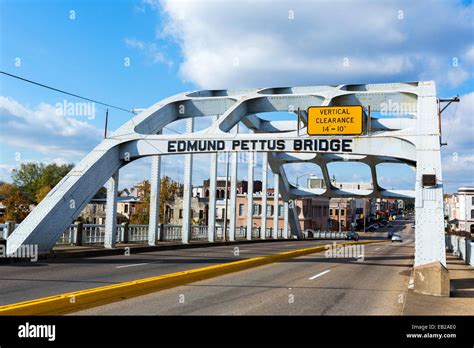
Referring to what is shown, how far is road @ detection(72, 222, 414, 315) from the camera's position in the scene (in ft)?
31.0

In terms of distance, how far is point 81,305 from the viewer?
362 inches

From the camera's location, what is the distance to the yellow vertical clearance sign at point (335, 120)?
764 inches

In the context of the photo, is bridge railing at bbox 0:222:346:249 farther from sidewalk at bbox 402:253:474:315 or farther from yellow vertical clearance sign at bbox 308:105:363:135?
sidewalk at bbox 402:253:474:315

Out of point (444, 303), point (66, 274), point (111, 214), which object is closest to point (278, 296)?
point (444, 303)

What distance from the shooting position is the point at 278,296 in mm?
11500

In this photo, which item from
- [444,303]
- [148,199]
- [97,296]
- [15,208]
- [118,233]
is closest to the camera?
[97,296]

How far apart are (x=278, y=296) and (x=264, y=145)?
31.7 ft

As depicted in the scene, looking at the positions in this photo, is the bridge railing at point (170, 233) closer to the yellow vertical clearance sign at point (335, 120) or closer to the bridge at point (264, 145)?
the bridge at point (264, 145)

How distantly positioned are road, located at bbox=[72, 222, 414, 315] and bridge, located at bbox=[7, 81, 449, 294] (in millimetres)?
1698

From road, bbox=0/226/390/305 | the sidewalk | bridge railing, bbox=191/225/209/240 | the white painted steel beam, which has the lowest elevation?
the sidewalk

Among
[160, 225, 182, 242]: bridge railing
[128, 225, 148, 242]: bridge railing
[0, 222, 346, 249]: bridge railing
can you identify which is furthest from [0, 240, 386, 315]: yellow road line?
[160, 225, 182, 242]: bridge railing

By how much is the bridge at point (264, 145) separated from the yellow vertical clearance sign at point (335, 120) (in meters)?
0.21

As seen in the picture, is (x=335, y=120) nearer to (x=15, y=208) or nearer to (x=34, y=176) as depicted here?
(x=15, y=208)
